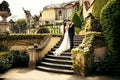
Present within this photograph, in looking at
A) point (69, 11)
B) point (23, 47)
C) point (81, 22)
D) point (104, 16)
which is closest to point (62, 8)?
point (69, 11)

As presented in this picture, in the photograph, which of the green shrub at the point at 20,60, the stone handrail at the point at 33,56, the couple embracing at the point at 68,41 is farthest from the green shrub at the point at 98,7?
the green shrub at the point at 20,60

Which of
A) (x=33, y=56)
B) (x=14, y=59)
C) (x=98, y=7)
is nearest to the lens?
(x=33, y=56)

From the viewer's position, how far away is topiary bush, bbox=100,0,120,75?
1144 cm

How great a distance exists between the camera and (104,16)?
40.2 feet

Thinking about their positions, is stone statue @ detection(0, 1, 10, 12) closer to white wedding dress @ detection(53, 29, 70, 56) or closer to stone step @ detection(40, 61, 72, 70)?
white wedding dress @ detection(53, 29, 70, 56)

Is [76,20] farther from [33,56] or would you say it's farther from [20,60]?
[33,56]

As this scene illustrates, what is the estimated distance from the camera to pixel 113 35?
1155 cm

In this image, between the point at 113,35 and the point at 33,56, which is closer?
the point at 113,35

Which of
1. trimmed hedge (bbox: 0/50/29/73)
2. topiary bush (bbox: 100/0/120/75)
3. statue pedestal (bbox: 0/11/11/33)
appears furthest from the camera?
statue pedestal (bbox: 0/11/11/33)

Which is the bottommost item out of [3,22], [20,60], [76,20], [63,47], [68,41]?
[20,60]

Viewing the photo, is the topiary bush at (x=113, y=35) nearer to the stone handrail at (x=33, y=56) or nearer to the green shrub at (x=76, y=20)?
the stone handrail at (x=33, y=56)

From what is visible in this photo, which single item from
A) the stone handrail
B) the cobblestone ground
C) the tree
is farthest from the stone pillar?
the tree

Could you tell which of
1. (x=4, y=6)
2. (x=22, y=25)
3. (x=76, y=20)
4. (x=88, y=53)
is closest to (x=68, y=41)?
(x=88, y=53)

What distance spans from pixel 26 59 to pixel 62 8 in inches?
1332
